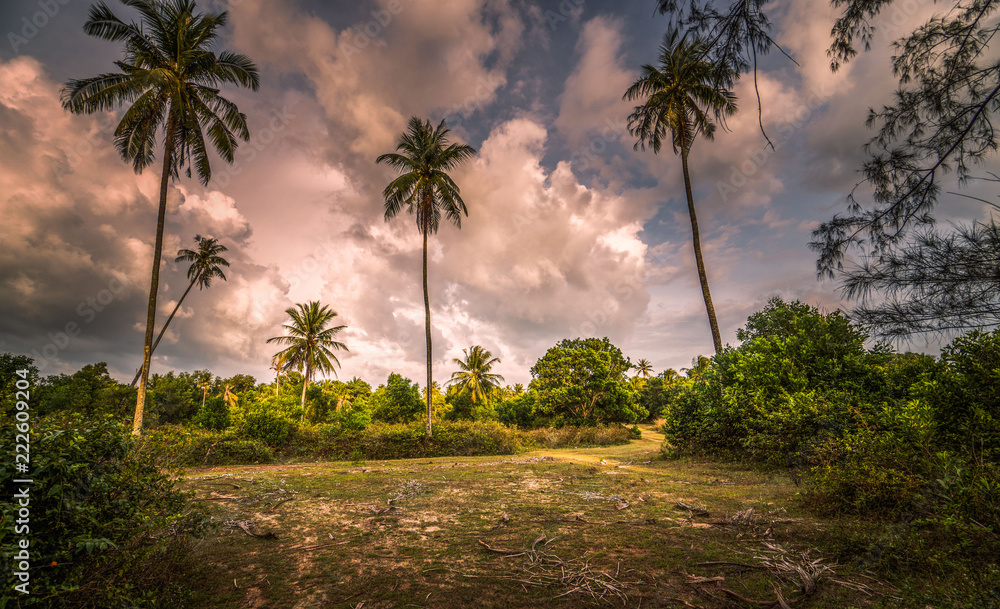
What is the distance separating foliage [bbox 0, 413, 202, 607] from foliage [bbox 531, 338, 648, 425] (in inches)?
1110

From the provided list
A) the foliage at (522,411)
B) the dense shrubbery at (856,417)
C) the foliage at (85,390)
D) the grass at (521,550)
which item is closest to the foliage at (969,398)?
the dense shrubbery at (856,417)

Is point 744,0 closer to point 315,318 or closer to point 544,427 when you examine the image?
point 544,427

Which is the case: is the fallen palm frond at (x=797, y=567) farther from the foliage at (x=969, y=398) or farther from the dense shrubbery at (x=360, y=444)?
the dense shrubbery at (x=360, y=444)

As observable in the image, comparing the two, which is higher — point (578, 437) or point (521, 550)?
point (521, 550)

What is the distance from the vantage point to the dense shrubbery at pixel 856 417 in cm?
392

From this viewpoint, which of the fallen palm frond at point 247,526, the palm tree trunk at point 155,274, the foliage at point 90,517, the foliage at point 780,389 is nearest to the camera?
the foliage at point 90,517

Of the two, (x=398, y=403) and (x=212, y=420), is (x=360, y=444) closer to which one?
(x=398, y=403)

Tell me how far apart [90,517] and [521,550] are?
4123mm

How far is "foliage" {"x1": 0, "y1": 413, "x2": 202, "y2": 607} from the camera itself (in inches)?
88.6

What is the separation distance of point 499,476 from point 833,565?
8.98 meters

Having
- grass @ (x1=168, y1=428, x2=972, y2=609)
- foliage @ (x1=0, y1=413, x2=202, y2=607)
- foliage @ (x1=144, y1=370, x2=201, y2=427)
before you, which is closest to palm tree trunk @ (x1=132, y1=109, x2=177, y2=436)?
grass @ (x1=168, y1=428, x2=972, y2=609)

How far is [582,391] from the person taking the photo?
29.8 m

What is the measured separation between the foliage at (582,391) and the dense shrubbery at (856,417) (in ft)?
48.9

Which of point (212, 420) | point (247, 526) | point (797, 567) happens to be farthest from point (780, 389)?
point (212, 420)
